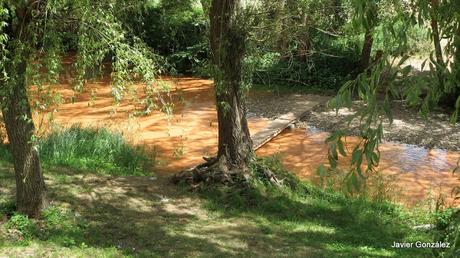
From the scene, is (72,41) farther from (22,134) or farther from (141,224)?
(141,224)

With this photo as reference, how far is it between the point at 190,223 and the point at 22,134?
221 centimetres

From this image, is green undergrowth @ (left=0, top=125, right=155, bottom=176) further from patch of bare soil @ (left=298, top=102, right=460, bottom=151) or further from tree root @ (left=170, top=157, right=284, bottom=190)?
Answer: patch of bare soil @ (left=298, top=102, right=460, bottom=151)

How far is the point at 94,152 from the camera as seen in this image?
28.7 feet

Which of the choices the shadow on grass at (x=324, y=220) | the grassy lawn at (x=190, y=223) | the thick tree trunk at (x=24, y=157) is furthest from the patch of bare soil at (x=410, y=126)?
the thick tree trunk at (x=24, y=157)

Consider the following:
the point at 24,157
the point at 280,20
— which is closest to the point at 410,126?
the point at 280,20

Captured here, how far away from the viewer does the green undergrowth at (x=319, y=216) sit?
617 centimetres

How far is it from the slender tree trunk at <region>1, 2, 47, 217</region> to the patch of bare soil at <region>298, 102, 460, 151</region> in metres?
6.42

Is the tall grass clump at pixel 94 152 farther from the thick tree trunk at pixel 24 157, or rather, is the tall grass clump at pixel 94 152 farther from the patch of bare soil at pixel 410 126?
the patch of bare soil at pixel 410 126

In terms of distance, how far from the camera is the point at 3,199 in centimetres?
621

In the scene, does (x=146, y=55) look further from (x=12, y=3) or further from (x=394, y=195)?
(x=394, y=195)

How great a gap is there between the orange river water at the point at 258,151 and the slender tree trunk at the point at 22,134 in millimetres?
2013

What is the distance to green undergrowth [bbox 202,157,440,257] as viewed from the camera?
6168mm

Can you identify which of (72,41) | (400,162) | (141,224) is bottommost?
(400,162)

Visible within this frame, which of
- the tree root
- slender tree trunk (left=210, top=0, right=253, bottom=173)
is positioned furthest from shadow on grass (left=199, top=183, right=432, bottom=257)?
slender tree trunk (left=210, top=0, right=253, bottom=173)
